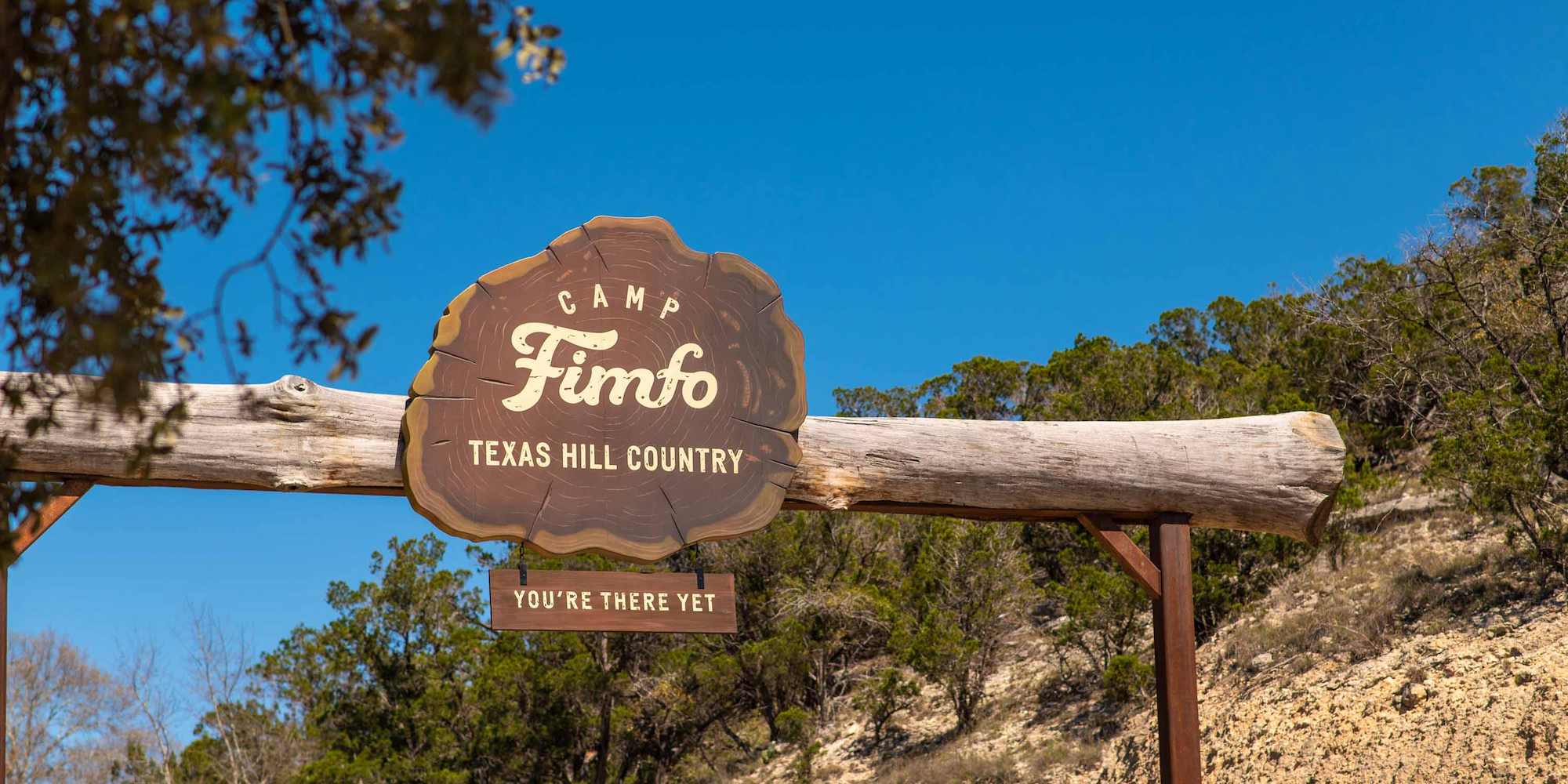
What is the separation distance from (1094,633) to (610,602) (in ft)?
36.3

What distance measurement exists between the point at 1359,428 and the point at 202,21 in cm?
2065

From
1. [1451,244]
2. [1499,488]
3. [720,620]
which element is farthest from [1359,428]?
[720,620]

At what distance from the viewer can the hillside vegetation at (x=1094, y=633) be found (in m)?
13.6

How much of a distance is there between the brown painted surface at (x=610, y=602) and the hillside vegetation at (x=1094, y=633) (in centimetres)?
611

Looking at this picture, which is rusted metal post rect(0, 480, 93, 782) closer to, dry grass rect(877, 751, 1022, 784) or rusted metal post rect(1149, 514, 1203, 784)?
rusted metal post rect(1149, 514, 1203, 784)

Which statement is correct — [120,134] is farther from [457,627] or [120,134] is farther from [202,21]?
[457,627]

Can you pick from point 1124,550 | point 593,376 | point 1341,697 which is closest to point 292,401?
point 593,376

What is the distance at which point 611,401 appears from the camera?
27.4 ft

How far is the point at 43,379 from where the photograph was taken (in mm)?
3656

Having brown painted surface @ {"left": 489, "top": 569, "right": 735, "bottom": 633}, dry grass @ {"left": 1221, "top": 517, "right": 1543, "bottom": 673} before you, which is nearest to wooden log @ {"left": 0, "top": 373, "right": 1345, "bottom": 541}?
brown painted surface @ {"left": 489, "top": 569, "right": 735, "bottom": 633}

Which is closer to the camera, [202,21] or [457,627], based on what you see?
[202,21]

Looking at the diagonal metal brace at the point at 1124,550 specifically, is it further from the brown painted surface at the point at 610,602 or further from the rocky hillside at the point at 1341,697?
the rocky hillside at the point at 1341,697

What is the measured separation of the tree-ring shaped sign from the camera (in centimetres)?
803

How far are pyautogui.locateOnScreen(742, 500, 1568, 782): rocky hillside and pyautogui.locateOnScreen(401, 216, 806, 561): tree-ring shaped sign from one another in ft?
20.2
